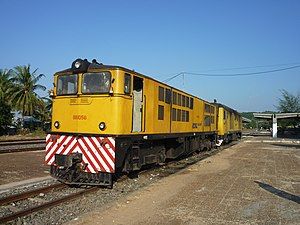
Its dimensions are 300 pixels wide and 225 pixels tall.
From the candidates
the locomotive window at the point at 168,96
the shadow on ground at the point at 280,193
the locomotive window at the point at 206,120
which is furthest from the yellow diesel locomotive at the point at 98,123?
the locomotive window at the point at 206,120

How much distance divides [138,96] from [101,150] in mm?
2396

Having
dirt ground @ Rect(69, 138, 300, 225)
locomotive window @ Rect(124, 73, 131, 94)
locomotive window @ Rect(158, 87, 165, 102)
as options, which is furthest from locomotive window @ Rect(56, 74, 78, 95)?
dirt ground @ Rect(69, 138, 300, 225)

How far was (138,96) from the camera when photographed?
1068cm

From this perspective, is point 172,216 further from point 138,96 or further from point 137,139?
point 138,96

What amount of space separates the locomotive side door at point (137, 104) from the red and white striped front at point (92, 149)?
1.45 metres

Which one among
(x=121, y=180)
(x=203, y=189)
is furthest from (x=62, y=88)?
(x=203, y=189)

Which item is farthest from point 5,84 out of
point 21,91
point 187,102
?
point 187,102

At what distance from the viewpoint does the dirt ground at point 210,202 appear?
648 cm

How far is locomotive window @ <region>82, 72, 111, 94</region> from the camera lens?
9516 mm

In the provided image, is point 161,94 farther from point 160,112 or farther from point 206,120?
point 206,120

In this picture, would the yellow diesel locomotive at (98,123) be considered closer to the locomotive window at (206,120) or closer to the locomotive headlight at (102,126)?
the locomotive headlight at (102,126)

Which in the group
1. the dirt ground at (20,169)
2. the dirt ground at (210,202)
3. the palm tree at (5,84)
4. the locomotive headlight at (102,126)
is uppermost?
the palm tree at (5,84)

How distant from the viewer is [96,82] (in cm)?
966

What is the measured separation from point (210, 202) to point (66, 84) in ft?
17.3
